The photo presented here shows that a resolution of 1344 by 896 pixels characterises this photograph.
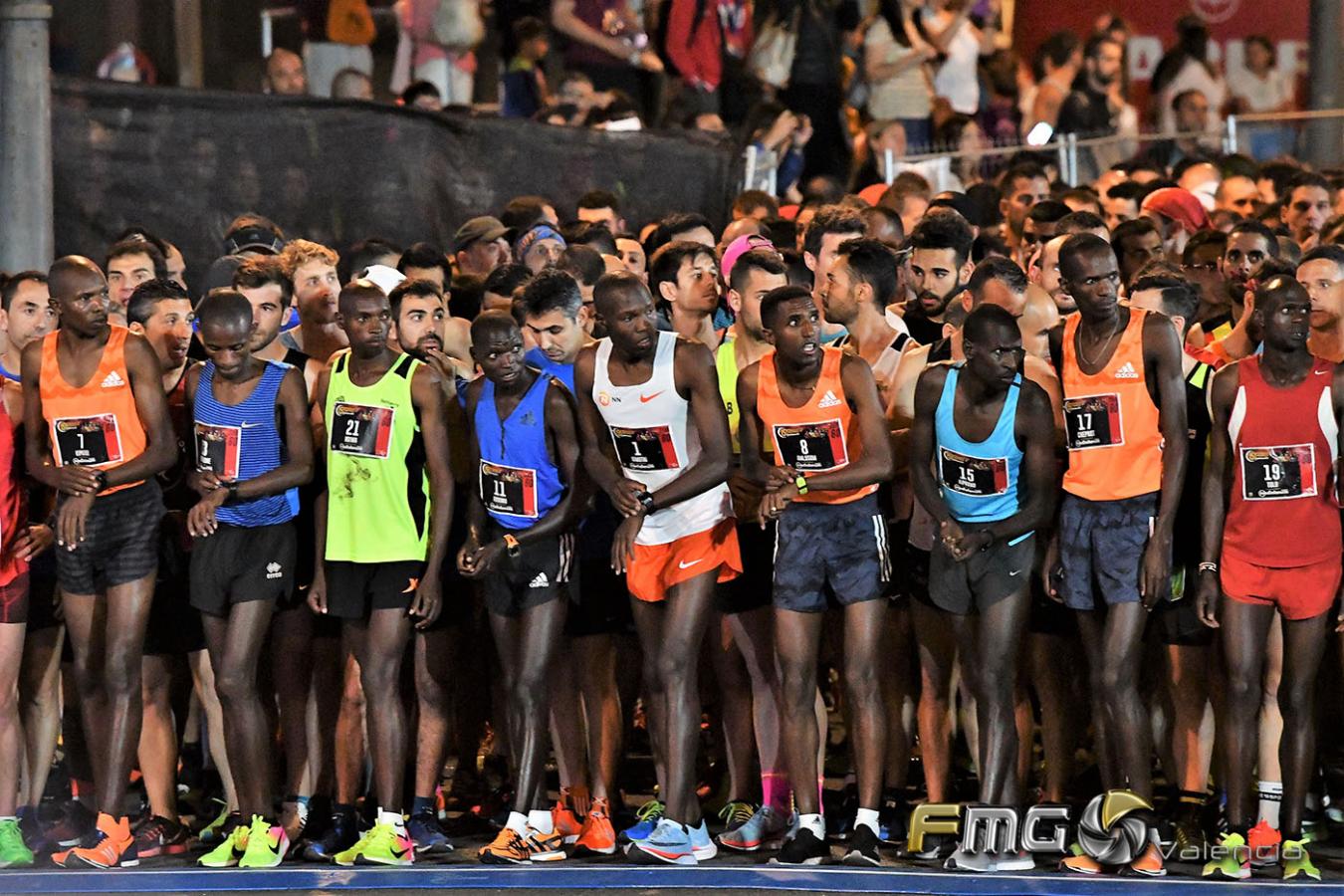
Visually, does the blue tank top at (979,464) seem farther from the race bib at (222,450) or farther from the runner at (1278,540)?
the race bib at (222,450)

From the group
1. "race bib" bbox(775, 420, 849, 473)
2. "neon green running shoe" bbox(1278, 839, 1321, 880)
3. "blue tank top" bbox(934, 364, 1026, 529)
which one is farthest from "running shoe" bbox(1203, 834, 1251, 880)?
"race bib" bbox(775, 420, 849, 473)

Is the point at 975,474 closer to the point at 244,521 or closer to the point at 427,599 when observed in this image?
the point at 427,599

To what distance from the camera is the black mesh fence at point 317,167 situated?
10.9 metres

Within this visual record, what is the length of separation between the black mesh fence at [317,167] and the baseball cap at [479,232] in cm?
128

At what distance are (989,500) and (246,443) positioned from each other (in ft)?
8.63

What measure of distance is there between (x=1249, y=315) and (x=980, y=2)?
9999 mm

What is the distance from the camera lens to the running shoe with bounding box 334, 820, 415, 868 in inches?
308

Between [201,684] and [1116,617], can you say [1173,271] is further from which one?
[201,684]

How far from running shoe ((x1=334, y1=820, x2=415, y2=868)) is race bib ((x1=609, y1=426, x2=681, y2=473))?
1.56 metres

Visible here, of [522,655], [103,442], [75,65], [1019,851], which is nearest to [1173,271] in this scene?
[1019,851]

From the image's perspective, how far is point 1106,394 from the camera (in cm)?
750

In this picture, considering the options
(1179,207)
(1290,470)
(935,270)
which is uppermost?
(1179,207)

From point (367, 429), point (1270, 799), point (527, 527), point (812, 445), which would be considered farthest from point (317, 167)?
point (1270, 799)

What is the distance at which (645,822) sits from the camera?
8.05 metres
